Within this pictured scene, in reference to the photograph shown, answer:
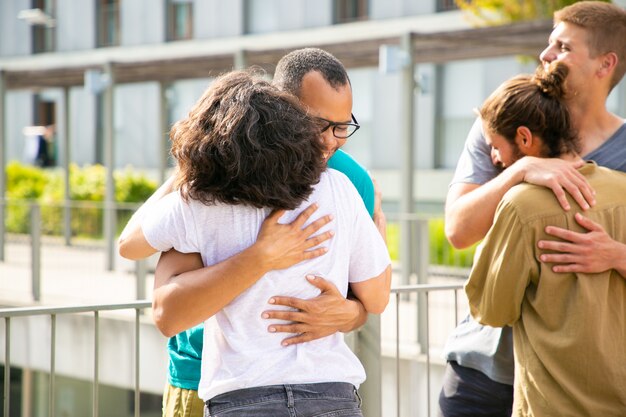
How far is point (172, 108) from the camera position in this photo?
24.0 meters

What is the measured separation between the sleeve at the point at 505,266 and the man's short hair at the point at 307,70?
0.53 m

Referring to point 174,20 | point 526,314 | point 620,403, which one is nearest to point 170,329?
point 526,314

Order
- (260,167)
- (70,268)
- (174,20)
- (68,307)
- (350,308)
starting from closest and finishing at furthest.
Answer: (260,167)
(350,308)
(68,307)
(70,268)
(174,20)

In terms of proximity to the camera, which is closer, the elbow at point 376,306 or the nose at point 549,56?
the elbow at point 376,306

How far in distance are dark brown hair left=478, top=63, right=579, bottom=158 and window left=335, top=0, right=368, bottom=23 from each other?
694 inches

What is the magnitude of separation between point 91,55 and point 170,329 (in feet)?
74.6

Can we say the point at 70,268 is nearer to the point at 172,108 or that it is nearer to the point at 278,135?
the point at 278,135

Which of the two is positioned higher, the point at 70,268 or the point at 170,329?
the point at 170,329

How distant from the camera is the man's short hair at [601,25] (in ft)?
9.38

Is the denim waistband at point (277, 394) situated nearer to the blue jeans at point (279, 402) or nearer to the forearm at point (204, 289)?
the blue jeans at point (279, 402)

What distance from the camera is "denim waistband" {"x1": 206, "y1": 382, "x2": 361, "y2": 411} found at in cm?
209

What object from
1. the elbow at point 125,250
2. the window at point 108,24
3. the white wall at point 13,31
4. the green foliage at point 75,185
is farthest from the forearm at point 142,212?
the white wall at point 13,31

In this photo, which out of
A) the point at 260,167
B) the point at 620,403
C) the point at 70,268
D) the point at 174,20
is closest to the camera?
the point at 260,167

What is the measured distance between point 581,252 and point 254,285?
848 millimetres
